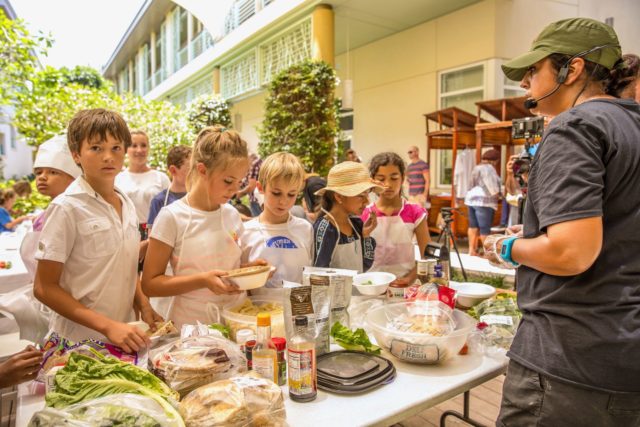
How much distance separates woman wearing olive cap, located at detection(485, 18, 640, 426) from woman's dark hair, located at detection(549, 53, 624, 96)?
50mm

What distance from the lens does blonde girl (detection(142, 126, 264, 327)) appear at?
5.84 ft

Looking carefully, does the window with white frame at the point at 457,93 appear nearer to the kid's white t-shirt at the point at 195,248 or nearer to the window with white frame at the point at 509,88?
the window with white frame at the point at 509,88

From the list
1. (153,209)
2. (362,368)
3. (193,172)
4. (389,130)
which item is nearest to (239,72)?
(389,130)

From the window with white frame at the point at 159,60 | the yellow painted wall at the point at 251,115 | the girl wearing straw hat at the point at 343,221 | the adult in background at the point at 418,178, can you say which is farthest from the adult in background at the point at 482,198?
the window with white frame at the point at 159,60

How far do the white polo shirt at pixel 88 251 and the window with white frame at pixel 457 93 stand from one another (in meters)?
8.26

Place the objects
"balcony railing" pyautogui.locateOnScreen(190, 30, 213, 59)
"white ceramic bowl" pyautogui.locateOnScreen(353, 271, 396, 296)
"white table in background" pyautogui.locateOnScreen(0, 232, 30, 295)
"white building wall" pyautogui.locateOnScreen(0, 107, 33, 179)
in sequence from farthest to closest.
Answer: "white building wall" pyautogui.locateOnScreen(0, 107, 33, 179), "balcony railing" pyautogui.locateOnScreen(190, 30, 213, 59), "white table in background" pyautogui.locateOnScreen(0, 232, 30, 295), "white ceramic bowl" pyautogui.locateOnScreen(353, 271, 396, 296)

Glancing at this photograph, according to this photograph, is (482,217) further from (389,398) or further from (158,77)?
(158,77)

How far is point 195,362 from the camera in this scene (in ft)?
3.89

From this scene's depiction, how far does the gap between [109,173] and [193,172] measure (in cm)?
36

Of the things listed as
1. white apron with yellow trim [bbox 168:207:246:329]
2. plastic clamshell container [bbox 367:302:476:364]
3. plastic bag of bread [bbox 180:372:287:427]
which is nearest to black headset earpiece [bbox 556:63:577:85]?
plastic clamshell container [bbox 367:302:476:364]

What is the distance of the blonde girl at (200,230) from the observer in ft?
5.84

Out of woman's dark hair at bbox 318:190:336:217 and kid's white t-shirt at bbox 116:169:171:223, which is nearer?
woman's dark hair at bbox 318:190:336:217

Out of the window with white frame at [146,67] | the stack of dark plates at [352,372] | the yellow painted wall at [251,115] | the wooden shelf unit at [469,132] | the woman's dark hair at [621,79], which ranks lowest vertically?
the stack of dark plates at [352,372]

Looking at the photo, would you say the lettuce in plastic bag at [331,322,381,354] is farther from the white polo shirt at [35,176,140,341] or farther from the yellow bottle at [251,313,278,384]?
the white polo shirt at [35,176,140,341]
